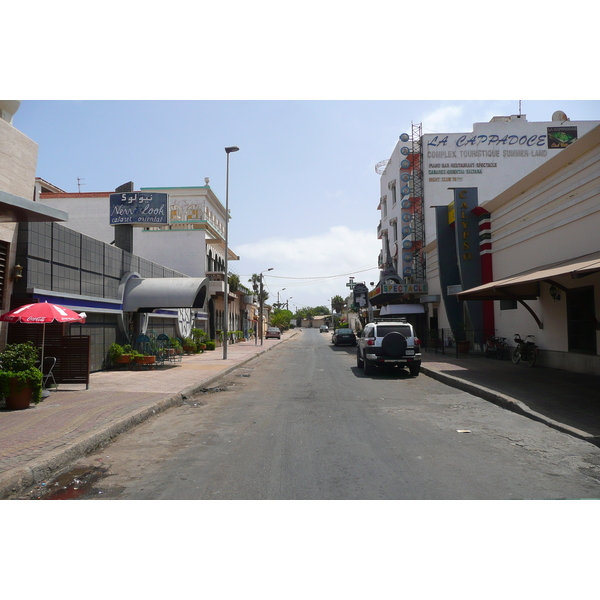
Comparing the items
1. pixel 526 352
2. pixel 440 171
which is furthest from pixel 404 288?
pixel 526 352

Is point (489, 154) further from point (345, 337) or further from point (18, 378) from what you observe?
point (18, 378)

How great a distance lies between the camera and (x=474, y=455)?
21.5ft

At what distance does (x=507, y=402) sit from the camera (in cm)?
1021

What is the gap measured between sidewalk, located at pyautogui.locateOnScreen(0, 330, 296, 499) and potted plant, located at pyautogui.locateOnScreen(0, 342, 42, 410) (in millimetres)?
227

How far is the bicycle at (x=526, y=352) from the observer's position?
16844 millimetres

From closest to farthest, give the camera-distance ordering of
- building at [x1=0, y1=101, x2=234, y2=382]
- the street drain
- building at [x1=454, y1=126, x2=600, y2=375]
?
the street drain < building at [x1=0, y1=101, x2=234, y2=382] < building at [x1=454, y1=126, x2=600, y2=375]

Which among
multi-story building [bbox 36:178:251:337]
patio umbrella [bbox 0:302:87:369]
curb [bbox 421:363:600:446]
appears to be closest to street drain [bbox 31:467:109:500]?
patio umbrella [bbox 0:302:87:369]

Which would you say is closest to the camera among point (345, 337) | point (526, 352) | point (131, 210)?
point (526, 352)

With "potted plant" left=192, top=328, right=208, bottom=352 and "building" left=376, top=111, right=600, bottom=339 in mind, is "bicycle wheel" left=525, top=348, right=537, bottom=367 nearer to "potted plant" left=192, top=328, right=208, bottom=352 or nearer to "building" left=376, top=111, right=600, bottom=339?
"building" left=376, top=111, right=600, bottom=339

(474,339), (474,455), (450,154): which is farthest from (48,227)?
(450,154)

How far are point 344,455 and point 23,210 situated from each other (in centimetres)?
777

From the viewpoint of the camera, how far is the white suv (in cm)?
1612

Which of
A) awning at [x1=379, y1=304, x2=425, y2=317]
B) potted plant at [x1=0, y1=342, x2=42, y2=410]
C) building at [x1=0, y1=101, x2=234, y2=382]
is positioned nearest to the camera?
potted plant at [x1=0, y1=342, x2=42, y2=410]

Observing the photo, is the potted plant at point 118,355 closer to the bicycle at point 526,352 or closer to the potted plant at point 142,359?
the potted plant at point 142,359
